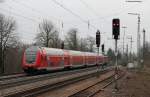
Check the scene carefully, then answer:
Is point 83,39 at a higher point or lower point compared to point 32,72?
higher

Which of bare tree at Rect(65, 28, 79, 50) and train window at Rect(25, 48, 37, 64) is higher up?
bare tree at Rect(65, 28, 79, 50)

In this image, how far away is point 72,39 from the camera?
127 meters

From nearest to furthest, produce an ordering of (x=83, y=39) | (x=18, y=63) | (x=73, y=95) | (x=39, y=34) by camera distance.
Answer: (x=73, y=95), (x=18, y=63), (x=39, y=34), (x=83, y=39)

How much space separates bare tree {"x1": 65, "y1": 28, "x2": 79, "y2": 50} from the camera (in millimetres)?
124500

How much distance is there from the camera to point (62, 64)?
52.2m

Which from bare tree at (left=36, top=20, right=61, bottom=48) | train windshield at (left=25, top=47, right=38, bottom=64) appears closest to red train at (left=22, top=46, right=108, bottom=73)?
train windshield at (left=25, top=47, right=38, bottom=64)

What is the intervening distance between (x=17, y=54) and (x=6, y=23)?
22.6 feet

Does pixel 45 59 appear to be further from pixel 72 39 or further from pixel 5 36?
pixel 72 39

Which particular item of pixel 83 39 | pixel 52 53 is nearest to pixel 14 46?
pixel 52 53

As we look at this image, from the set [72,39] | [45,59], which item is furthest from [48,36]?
[45,59]

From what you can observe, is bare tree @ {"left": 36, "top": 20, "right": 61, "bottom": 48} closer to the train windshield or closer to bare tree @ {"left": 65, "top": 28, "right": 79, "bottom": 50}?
bare tree @ {"left": 65, "top": 28, "right": 79, "bottom": 50}

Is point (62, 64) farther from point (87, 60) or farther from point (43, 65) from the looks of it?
point (87, 60)

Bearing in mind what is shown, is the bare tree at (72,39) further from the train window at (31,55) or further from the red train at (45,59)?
the train window at (31,55)

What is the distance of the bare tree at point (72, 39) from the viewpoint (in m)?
124
